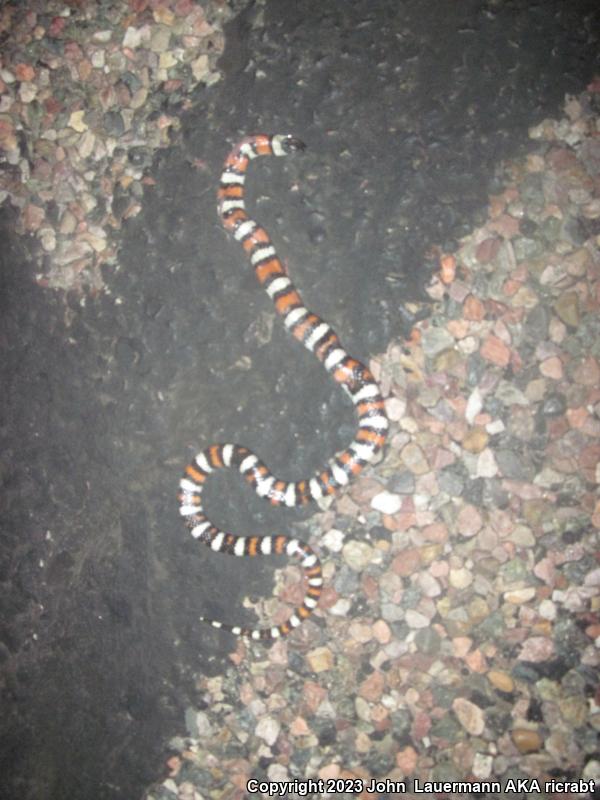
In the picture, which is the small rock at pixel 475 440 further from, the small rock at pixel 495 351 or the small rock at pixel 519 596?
the small rock at pixel 519 596

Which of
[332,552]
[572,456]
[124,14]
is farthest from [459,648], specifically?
[124,14]

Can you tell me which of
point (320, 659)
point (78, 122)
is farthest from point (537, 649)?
point (78, 122)

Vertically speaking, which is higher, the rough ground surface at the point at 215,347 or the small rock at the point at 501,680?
the rough ground surface at the point at 215,347

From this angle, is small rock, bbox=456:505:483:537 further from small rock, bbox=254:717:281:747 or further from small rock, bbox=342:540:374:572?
small rock, bbox=254:717:281:747

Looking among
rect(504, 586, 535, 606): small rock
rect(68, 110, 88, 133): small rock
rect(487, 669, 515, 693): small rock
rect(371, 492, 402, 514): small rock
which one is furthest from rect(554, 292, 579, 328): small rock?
rect(68, 110, 88, 133): small rock

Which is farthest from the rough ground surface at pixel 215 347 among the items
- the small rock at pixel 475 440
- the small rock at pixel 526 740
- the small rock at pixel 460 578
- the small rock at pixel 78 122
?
the small rock at pixel 78 122
